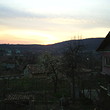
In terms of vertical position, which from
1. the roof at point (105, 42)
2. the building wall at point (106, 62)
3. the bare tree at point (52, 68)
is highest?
the roof at point (105, 42)

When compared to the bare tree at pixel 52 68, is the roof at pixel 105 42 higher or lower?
higher

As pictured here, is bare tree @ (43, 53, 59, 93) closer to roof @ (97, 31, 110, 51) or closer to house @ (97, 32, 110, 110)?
house @ (97, 32, 110, 110)

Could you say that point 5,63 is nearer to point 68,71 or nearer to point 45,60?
point 45,60

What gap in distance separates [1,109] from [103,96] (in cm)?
711

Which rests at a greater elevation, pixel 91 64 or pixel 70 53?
pixel 70 53

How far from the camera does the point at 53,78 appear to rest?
673 inches

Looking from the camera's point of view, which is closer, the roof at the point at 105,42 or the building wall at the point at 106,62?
the building wall at the point at 106,62

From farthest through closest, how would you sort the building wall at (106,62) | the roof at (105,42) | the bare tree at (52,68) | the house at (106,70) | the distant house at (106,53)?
1. the bare tree at (52,68)
2. the roof at (105,42)
3. the distant house at (106,53)
4. the building wall at (106,62)
5. the house at (106,70)

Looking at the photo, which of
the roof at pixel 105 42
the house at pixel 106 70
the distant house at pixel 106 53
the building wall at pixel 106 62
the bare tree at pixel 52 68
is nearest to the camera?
the house at pixel 106 70

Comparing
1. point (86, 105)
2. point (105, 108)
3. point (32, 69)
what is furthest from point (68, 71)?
point (32, 69)

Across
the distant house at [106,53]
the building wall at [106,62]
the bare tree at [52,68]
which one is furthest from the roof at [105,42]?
the bare tree at [52,68]

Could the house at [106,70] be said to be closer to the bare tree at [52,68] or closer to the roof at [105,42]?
the roof at [105,42]

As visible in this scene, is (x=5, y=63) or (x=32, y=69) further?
(x=5, y=63)

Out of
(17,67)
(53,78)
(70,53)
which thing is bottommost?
(17,67)
